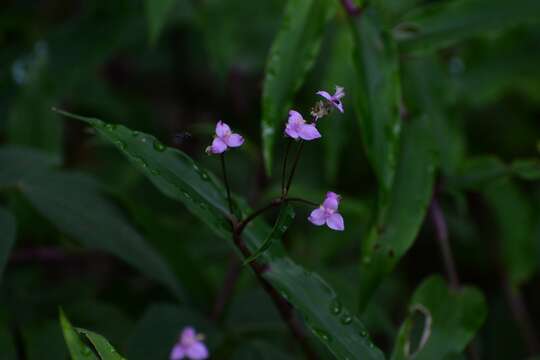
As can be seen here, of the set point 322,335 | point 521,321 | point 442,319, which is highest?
point 322,335

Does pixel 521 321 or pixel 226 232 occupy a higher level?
pixel 226 232

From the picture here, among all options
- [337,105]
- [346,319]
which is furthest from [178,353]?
[337,105]

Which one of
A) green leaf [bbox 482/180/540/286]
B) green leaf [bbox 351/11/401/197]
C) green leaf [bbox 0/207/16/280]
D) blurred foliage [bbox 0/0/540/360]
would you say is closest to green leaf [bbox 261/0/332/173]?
blurred foliage [bbox 0/0/540/360]

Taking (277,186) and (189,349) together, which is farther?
(277,186)

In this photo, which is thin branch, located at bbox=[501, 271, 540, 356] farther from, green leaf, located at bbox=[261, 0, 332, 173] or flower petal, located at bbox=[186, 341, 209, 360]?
flower petal, located at bbox=[186, 341, 209, 360]

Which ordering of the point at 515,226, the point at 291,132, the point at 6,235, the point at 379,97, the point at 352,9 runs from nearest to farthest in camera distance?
the point at 291,132
the point at 6,235
the point at 379,97
the point at 352,9
the point at 515,226

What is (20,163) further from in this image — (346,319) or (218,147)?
(346,319)

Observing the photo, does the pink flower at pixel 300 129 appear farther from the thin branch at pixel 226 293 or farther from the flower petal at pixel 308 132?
the thin branch at pixel 226 293

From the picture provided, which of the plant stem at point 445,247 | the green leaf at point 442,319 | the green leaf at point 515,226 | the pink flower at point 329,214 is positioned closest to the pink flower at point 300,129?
the pink flower at point 329,214
